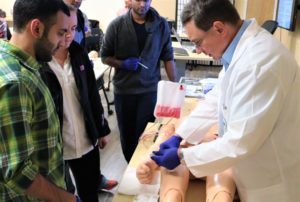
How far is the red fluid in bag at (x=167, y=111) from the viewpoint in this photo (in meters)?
1.68

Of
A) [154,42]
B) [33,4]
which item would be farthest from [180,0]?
[33,4]

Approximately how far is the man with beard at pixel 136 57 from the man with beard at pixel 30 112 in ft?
3.49

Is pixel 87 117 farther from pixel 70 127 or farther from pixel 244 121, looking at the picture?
pixel 244 121

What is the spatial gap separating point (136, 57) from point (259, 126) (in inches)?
54.3

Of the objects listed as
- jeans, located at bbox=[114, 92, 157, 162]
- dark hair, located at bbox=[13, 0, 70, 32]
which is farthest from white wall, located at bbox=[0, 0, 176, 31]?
dark hair, located at bbox=[13, 0, 70, 32]

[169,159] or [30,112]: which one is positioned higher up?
[30,112]

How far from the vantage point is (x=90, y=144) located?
1.67 meters

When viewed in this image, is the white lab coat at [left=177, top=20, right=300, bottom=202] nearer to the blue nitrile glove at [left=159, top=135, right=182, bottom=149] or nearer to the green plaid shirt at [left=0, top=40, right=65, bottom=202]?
the blue nitrile glove at [left=159, top=135, right=182, bottom=149]

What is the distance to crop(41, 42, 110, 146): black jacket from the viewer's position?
1.42 metres

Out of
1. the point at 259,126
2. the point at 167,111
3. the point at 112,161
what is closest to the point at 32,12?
the point at 259,126

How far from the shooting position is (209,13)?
100 cm

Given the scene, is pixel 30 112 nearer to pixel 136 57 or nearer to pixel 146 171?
pixel 146 171

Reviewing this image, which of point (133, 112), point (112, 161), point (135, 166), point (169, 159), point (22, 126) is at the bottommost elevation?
point (112, 161)

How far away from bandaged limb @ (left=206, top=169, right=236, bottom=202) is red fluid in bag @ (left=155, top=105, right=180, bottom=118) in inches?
22.9
